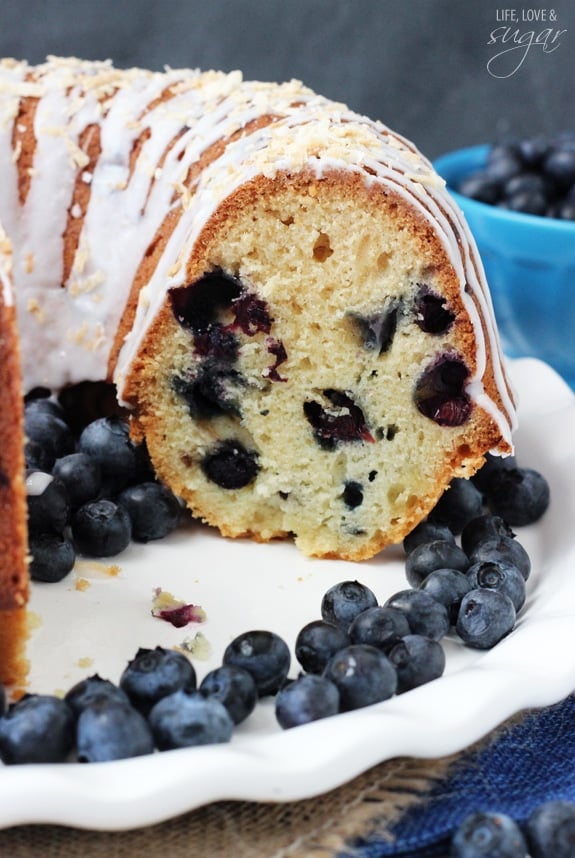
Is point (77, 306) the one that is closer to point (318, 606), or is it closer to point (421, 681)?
point (318, 606)

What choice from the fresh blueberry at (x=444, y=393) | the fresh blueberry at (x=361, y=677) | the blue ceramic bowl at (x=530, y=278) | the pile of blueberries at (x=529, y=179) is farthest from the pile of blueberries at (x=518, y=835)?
the pile of blueberries at (x=529, y=179)

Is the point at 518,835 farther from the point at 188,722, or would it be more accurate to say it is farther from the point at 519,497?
the point at 519,497

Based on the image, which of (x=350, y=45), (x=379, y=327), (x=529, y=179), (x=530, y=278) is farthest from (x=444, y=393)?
(x=350, y=45)

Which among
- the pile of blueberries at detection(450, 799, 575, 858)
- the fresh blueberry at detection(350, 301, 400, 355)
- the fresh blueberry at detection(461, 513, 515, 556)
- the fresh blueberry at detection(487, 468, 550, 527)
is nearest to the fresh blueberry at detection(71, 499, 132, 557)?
the fresh blueberry at detection(350, 301, 400, 355)

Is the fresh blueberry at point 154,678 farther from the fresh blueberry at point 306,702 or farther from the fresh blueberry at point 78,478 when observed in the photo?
the fresh blueberry at point 78,478

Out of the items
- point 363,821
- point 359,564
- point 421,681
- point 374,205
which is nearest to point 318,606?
point 359,564
